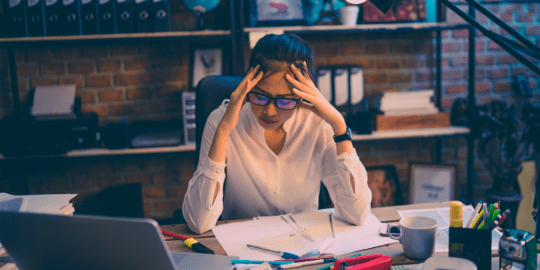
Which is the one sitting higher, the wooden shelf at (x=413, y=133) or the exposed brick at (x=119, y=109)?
the exposed brick at (x=119, y=109)

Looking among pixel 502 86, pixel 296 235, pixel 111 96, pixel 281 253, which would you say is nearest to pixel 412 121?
pixel 502 86

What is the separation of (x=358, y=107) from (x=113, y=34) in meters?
1.36

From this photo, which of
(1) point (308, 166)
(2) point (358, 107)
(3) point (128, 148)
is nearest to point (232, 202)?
(1) point (308, 166)

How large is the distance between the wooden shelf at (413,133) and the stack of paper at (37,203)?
1550 millimetres

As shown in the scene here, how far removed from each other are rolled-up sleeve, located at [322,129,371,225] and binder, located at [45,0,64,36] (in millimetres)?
1508

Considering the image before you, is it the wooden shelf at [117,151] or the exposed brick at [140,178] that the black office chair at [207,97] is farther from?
the exposed brick at [140,178]

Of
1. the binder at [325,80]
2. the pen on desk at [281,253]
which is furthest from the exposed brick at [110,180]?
the pen on desk at [281,253]

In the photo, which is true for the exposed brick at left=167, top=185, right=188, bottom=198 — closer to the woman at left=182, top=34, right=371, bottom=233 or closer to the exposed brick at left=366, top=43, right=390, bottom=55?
the woman at left=182, top=34, right=371, bottom=233

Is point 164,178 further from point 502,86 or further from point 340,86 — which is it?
point 502,86

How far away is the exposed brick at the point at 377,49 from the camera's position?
2389 millimetres

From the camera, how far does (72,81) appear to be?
223 cm

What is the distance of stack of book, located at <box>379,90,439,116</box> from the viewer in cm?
214

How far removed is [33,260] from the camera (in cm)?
63

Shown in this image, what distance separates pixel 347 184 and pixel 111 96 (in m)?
1.68
